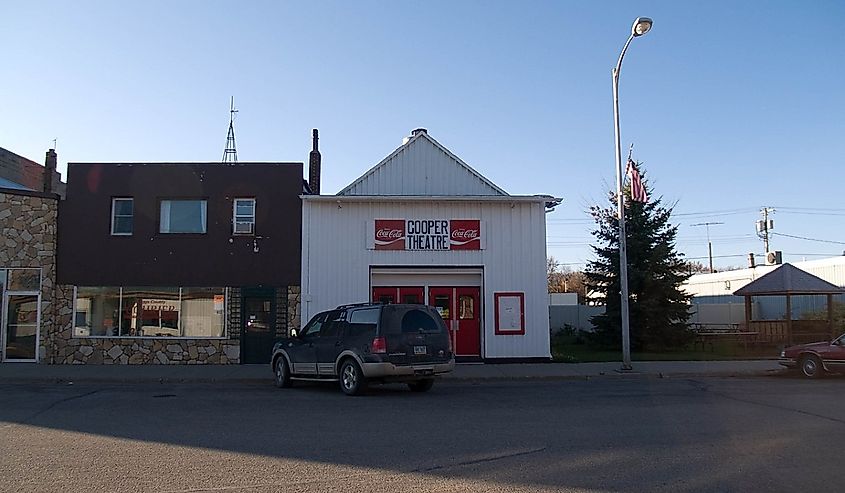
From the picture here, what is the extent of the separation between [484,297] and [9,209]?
14670 millimetres

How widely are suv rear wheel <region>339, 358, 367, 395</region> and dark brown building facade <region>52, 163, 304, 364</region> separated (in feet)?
23.6

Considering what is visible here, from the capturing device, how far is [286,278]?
22.3 meters

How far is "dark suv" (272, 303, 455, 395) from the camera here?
14703mm

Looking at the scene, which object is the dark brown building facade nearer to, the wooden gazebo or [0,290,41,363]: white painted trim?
[0,290,41,363]: white painted trim

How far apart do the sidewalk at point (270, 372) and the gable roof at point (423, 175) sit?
5565mm

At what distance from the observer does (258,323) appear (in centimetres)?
2227

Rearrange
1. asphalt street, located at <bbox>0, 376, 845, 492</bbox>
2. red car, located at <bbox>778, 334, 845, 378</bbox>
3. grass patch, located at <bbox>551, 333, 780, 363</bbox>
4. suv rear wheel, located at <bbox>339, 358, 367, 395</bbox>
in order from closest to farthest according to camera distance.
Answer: asphalt street, located at <bbox>0, 376, 845, 492</bbox> < suv rear wheel, located at <bbox>339, 358, 367, 395</bbox> < red car, located at <bbox>778, 334, 845, 378</bbox> < grass patch, located at <bbox>551, 333, 780, 363</bbox>

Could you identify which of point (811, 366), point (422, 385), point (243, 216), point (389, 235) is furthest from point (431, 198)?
point (811, 366)

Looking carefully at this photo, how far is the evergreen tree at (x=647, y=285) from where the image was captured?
27.3 meters

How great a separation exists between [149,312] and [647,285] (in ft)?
56.9

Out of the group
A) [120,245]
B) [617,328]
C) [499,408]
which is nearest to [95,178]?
[120,245]

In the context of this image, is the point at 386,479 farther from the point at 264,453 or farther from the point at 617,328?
the point at 617,328

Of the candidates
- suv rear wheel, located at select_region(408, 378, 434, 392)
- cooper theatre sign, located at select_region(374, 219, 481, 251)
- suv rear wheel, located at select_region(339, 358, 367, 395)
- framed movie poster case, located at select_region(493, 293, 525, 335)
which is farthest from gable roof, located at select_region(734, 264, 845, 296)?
suv rear wheel, located at select_region(339, 358, 367, 395)

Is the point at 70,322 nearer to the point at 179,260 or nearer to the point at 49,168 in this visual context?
the point at 179,260
